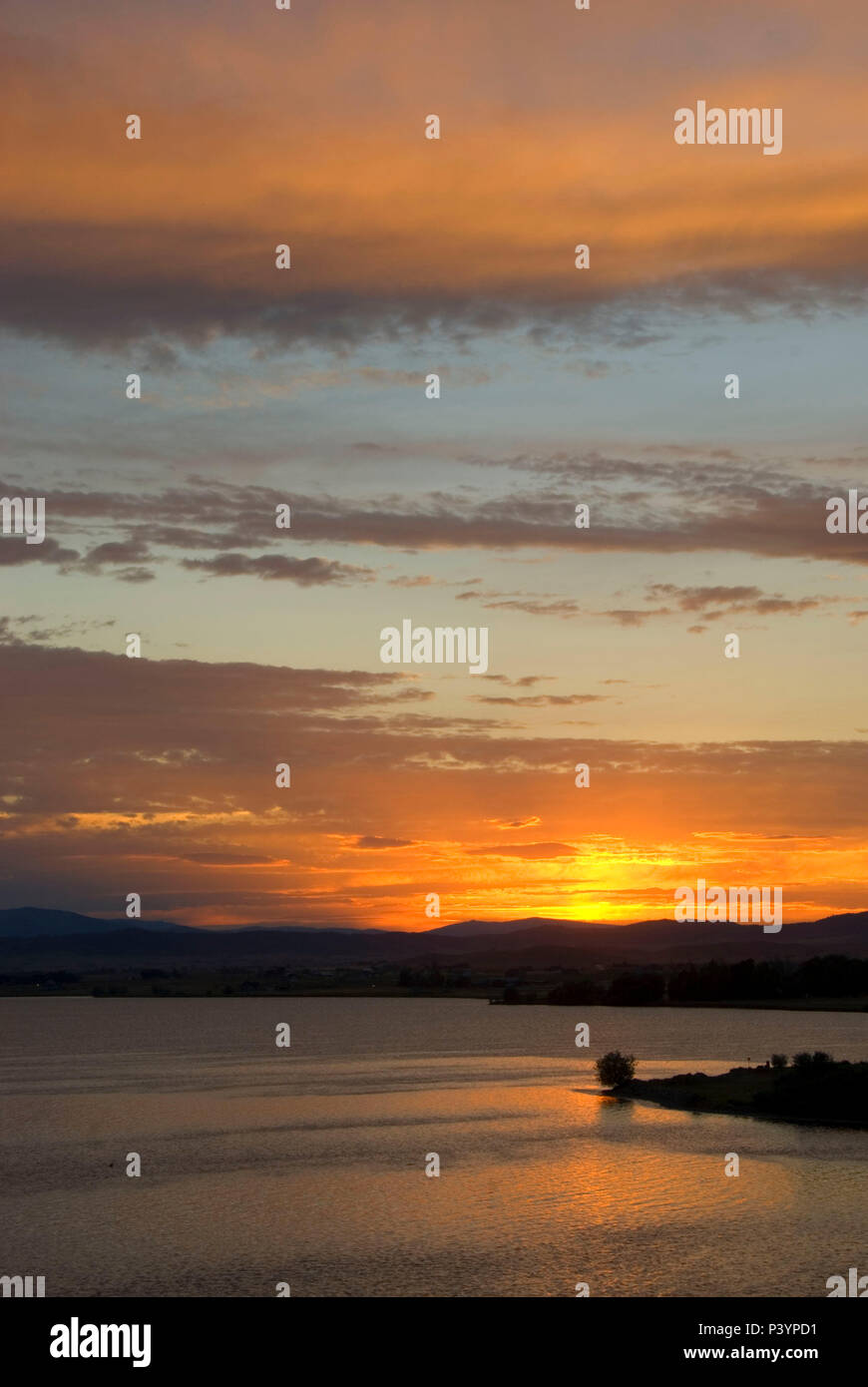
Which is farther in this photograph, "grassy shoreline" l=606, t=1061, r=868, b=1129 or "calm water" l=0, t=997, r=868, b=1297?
"grassy shoreline" l=606, t=1061, r=868, b=1129

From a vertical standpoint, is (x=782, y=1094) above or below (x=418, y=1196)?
above

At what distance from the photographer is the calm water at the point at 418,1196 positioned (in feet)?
205

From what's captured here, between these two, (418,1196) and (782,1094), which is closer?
(418,1196)

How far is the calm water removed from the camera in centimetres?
6253

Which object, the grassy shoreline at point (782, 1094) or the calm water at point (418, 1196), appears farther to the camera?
the grassy shoreline at point (782, 1094)

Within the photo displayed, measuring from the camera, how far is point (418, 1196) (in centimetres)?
8250

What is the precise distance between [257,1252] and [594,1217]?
19602mm
